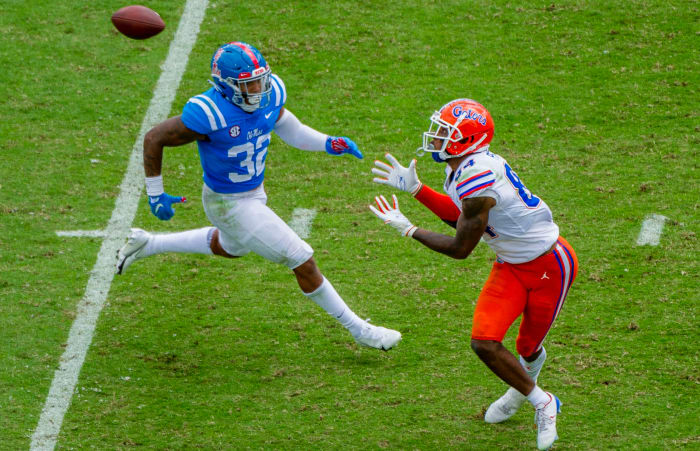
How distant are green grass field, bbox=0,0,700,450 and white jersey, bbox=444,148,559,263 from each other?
0.92m

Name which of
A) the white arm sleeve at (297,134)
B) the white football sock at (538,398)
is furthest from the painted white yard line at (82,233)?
the white football sock at (538,398)

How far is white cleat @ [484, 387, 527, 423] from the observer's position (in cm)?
487

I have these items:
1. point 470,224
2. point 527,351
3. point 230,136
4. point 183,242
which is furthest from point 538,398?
point 183,242

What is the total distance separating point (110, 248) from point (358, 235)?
→ 67.3 inches

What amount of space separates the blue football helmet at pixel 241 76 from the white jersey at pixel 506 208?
118 centimetres

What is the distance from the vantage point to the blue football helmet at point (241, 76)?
198 inches

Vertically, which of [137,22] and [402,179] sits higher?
[402,179]

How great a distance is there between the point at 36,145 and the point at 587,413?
4.73m

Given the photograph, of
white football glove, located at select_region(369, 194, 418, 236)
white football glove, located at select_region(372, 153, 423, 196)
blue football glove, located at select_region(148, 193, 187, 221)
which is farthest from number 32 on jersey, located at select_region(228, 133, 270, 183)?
white football glove, located at select_region(369, 194, 418, 236)

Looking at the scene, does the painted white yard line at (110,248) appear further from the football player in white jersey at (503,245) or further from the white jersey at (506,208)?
the white jersey at (506,208)

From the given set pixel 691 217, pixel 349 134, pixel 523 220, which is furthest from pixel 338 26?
pixel 523 220

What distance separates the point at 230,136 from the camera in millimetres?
5141

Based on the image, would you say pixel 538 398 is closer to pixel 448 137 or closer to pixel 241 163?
pixel 448 137

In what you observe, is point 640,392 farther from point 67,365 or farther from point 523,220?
point 67,365
